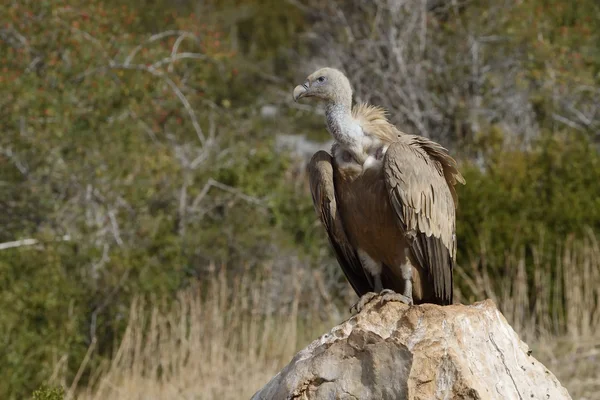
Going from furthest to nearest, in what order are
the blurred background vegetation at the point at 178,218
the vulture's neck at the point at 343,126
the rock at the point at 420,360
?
the blurred background vegetation at the point at 178,218 → the vulture's neck at the point at 343,126 → the rock at the point at 420,360

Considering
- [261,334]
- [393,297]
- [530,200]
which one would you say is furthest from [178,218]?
[393,297]

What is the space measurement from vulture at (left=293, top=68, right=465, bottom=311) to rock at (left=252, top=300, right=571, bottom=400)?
49cm

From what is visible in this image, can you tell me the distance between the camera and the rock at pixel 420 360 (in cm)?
427

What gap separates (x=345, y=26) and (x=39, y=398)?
1097 cm

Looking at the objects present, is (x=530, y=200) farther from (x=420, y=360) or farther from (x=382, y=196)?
(x=420, y=360)

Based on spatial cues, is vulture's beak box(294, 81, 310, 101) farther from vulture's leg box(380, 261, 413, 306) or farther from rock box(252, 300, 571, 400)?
rock box(252, 300, 571, 400)

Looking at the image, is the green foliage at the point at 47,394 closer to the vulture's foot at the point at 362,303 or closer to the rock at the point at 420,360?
the rock at the point at 420,360

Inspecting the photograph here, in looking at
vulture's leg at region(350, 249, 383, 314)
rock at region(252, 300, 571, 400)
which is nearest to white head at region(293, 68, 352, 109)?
vulture's leg at region(350, 249, 383, 314)

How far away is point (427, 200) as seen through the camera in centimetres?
517

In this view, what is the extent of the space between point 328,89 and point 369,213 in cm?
66

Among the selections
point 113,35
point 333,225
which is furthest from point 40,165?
point 333,225

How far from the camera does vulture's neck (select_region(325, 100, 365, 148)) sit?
16.9 feet

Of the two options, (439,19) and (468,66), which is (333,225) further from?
(439,19)

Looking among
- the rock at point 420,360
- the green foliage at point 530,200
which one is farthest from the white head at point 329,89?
the green foliage at point 530,200
